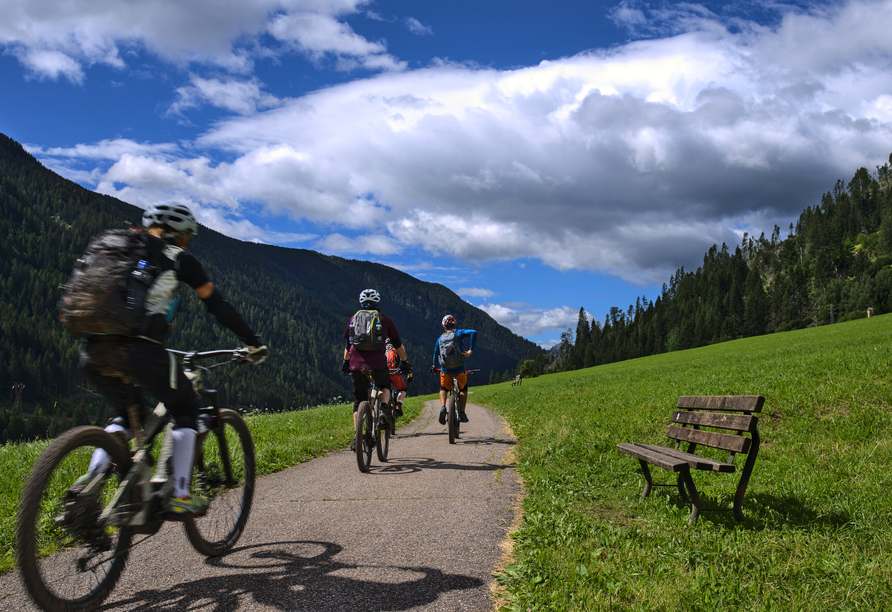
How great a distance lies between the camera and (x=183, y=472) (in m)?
3.65

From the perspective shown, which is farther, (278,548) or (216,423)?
(278,548)

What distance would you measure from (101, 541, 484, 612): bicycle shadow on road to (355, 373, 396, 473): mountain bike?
131 inches

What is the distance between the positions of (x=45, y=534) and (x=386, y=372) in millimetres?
5843

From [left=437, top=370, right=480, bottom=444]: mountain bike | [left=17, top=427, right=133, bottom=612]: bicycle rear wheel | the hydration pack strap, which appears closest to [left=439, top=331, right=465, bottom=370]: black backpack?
[left=437, top=370, right=480, bottom=444]: mountain bike

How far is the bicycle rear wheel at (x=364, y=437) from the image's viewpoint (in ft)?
25.7

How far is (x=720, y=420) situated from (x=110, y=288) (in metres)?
5.71

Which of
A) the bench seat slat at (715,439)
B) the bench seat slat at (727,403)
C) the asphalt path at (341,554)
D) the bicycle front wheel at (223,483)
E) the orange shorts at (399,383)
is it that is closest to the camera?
the asphalt path at (341,554)

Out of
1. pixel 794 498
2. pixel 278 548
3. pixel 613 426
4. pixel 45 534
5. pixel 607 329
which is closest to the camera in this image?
pixel 45 534

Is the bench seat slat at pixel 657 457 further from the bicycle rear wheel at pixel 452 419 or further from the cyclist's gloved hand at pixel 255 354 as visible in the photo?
the bicycle rear wheel at pixel 452 419

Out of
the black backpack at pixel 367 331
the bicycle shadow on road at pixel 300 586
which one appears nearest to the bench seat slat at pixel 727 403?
the bicycle shadow on road at pixel 300 586

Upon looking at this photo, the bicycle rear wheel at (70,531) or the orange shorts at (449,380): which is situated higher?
the orange shorts at (449,380)

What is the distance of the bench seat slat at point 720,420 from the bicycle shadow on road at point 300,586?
10.1ft

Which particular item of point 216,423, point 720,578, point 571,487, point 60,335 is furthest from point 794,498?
point 60,335

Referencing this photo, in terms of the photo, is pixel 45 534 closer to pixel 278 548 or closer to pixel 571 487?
pixel 278 548
